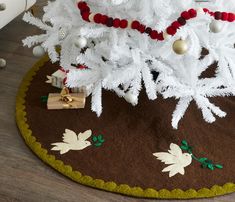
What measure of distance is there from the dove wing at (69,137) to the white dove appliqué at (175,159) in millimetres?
329

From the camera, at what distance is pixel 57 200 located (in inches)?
46.9

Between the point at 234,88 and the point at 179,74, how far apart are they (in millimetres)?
223

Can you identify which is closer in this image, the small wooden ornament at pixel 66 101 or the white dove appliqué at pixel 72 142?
the white dove appliqué at pixel 72 142

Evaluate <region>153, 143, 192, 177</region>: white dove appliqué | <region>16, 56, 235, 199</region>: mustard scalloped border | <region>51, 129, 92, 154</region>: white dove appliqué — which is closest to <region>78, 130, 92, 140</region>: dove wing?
<region>51, 129, 92, 154</region>: white dove appliqué

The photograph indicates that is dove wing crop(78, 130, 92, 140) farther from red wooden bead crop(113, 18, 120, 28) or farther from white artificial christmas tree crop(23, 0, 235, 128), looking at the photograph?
red wooden bead crop(113, 18, 120, 28)

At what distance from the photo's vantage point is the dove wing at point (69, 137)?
4.54ft

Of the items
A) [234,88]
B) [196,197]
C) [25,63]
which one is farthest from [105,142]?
[25,63]

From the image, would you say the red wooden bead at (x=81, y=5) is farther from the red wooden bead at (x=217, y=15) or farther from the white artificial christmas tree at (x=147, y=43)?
the red wooden bead at (x=217, y=15)

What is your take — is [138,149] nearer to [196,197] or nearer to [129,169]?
[129,169]

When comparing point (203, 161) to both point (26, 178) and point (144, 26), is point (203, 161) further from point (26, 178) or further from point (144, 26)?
point (26, 178)

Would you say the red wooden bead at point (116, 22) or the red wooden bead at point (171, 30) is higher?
the red wooden bead at point (171, 30)

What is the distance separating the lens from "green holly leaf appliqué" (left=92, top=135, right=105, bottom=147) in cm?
137

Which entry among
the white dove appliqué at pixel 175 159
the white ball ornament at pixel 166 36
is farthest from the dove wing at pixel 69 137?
the white ball ornament at pixel 166 36

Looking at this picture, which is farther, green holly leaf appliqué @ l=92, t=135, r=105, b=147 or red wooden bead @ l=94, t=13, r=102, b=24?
green holly leaf appliqué @ l=92, t=135, r=105, b=147
